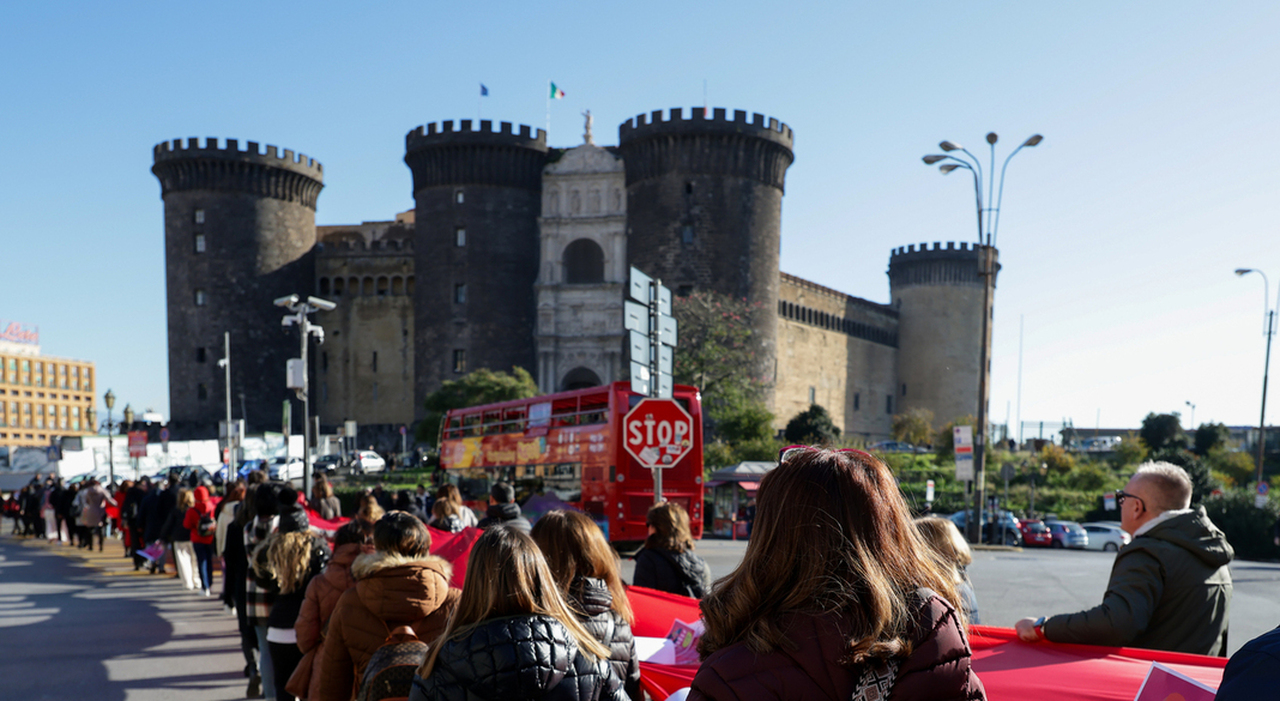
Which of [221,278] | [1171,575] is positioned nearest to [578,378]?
[221,278]

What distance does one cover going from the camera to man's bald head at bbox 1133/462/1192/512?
13.7ft

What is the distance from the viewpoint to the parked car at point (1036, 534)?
28.8 metres

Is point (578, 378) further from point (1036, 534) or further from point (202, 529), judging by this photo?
point (202, 529)

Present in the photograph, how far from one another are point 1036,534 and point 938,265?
49.9 meters

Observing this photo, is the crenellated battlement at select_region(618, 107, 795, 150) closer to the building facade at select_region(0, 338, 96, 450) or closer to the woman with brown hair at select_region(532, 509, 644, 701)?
the woman with brown hair at select_region(532, 509, 644, 701)

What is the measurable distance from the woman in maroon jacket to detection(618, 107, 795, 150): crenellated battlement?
51637mm

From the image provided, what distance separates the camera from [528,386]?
166ft

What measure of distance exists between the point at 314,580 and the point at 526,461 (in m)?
15.7

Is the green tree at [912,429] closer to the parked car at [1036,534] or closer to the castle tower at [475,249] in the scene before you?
the castle tower at [475,249]

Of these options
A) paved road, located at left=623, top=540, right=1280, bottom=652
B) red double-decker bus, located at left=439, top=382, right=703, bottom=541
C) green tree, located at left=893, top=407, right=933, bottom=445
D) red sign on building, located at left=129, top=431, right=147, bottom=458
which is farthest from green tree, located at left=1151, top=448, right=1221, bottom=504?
→ red sign on building, located at left=129, top=431, right=147, bottom=458

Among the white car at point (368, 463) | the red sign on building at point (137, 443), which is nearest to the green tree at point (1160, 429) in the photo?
the white car at point (368, 463)

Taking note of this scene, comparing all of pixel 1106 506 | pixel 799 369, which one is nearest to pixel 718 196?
pixel 799 369

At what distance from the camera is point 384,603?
14.0 feet

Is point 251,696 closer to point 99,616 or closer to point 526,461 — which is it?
point 99,616
